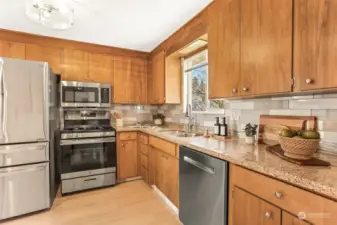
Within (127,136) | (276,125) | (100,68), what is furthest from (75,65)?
(276,125)

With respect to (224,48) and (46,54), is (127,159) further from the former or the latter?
(224,48)

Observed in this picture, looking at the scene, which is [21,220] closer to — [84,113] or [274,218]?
[84,113]

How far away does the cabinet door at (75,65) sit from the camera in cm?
291

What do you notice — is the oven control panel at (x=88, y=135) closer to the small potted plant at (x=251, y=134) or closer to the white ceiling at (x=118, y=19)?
the white ceiling at (x=118, y=19)

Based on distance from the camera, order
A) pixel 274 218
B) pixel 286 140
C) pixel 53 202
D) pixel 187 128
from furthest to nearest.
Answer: pixel 187 128, pixel 53 202, pixel 286 140, pixel 274 218

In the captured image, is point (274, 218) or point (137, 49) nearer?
point (274, 218)

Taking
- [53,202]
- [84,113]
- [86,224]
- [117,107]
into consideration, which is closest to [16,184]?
[53,202]

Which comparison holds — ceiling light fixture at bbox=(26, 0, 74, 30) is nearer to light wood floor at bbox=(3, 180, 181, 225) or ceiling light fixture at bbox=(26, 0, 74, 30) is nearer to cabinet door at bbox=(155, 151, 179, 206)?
cabinet door at bbox=(155, 151, 179, 206)

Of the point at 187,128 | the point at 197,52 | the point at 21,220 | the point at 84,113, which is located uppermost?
the point at 197,52

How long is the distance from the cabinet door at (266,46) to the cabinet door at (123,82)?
93.2 inches

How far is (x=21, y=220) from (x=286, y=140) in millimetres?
2756

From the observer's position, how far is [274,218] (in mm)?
947

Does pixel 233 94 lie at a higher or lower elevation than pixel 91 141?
higher

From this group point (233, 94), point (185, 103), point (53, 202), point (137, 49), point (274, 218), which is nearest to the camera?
point (274, 218)
